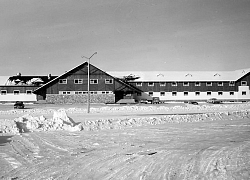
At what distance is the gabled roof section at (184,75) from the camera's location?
7106 cm

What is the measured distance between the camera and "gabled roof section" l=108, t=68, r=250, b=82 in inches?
2798

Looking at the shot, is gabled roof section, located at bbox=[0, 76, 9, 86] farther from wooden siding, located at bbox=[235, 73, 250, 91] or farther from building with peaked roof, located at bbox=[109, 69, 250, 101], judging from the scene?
wooden siding, located at bbox=[235, 73, 250, 91]

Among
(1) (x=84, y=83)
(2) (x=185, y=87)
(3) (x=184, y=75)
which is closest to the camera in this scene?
(1) (x=84, y=83)

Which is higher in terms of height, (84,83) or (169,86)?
(84,83)

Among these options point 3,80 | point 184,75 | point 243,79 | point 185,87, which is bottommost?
point 185,87

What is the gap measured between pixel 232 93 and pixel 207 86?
6620 millimetres

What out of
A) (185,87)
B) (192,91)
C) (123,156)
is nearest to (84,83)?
(185,87)

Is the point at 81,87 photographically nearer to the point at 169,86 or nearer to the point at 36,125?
the point at 169,86

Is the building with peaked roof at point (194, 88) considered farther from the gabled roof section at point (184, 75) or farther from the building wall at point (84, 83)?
the building wall at point (84, 83)

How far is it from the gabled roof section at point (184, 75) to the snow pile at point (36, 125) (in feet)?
177

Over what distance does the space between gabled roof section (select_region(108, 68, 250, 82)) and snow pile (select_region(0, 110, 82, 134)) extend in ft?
177

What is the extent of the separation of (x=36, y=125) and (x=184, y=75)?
198 feet

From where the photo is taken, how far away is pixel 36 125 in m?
16.2

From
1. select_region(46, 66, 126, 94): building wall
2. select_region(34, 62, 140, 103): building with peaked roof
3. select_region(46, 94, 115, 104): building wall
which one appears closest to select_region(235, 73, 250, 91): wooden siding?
select_region(34, 62, 140, 103): building with peaked roof
